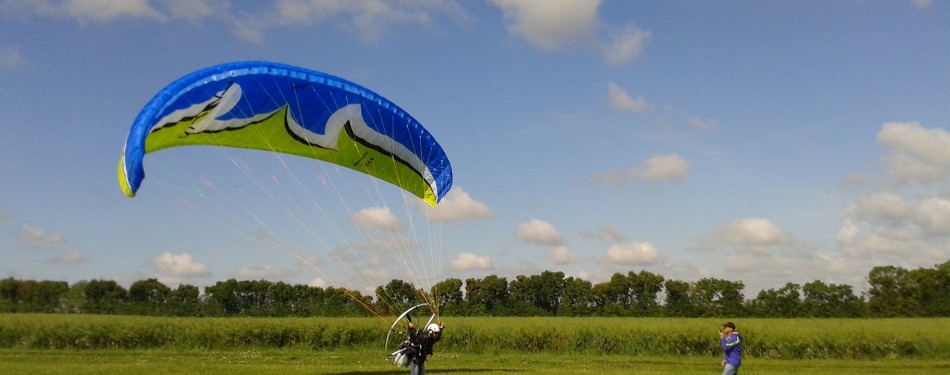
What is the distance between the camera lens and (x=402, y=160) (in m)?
12.4

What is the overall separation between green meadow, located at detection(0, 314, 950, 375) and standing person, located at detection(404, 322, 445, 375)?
21.7 ft

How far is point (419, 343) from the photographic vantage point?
10328mm

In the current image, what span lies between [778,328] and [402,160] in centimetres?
1634

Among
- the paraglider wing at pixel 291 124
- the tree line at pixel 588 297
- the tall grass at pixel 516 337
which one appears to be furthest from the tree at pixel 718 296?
the paraglider wing at pixel 291 124

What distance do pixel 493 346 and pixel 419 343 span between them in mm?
13156

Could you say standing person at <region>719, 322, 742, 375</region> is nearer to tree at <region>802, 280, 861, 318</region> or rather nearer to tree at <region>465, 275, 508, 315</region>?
tree at <region>802, 280, 861, 318</region>

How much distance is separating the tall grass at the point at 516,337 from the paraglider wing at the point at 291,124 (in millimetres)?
11853

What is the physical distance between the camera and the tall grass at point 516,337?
20734mm

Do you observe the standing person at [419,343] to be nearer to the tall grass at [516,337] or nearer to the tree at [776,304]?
the tall grass at [516,337]

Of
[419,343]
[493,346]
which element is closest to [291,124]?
[419,343]

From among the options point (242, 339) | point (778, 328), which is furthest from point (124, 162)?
point (778, 328)

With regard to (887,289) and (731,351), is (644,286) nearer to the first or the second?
(887,289)

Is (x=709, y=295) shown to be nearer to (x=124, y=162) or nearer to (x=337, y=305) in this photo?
(x=337, y=305)

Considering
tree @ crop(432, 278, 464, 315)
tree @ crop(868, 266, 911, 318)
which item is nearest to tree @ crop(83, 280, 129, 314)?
tree @ crop(432, 278, 464, 315)
